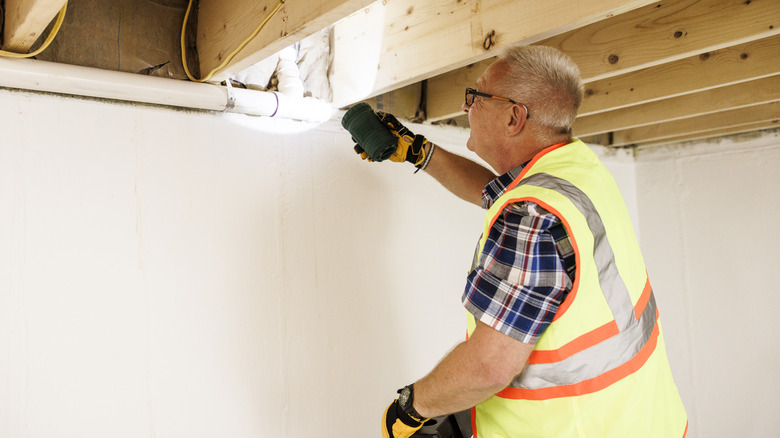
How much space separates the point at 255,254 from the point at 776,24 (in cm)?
176

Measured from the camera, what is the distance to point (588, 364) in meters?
1.22

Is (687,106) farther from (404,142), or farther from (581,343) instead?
(581,343)

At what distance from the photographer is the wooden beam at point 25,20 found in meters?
1.24

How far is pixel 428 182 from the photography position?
2508 millimetres

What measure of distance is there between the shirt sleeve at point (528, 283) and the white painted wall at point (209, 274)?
1000 millimetres

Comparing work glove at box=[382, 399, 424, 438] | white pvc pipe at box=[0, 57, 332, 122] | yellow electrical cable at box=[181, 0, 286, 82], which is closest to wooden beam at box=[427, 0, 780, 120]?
white pvc pipe at box=[0, 57, 332, 122]

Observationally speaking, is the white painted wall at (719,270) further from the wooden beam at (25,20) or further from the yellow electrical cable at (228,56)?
the wooden beam at (25,20)

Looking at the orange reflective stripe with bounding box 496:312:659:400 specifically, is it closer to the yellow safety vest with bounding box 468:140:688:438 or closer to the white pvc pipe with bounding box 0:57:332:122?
the yellow safety vest with bounding box 468:140:688:438

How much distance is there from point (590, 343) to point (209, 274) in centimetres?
120

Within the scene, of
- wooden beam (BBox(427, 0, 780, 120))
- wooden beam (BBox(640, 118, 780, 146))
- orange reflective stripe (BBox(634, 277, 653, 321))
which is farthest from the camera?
wooden beam (BBox(640, 118, 780, 146))

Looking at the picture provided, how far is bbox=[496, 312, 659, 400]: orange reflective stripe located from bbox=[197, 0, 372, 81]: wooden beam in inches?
37.5

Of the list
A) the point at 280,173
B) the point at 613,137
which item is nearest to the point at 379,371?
the point at 280,173

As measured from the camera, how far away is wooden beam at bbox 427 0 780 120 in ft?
5.51

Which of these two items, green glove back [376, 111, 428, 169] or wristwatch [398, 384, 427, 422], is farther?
green glove back [376, 111, 428, 169]
